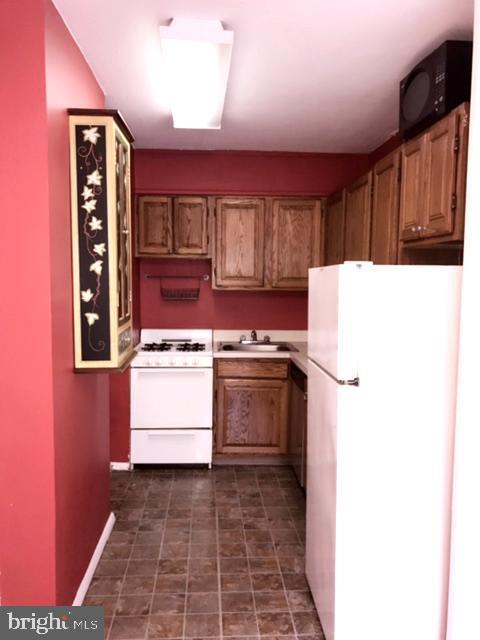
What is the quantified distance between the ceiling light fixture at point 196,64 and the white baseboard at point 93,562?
2.47 metres

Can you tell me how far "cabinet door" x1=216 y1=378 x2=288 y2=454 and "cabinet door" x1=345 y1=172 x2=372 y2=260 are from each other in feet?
4.18

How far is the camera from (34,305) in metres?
1.79

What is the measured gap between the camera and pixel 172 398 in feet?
12.5

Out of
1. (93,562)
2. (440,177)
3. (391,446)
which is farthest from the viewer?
(93,562)

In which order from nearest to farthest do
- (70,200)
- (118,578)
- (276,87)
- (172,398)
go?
(70,200) < (118,578) < (276,87) < (172,398)

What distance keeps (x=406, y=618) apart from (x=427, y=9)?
7.77ft

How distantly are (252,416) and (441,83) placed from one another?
2696 millimetres

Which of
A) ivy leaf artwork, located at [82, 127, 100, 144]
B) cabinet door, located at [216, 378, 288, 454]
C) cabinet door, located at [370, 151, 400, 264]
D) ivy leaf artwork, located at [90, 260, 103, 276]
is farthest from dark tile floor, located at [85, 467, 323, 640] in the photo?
ivy leaf artwork, located at [82, 127, 100, 144]

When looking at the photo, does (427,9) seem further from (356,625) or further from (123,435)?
(123,435)

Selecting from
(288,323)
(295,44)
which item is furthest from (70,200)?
(288,323)

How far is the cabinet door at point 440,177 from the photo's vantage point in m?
1.88

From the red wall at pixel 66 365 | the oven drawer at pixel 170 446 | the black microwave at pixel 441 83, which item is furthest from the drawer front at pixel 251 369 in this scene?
the black microwave at pixel 441 83

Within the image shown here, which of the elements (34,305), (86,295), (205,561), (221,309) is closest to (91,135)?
(86,295)

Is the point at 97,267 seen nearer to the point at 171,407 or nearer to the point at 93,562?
the point at 93,562
